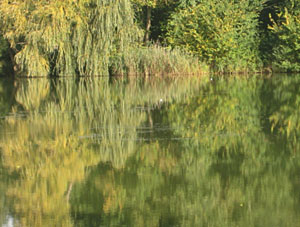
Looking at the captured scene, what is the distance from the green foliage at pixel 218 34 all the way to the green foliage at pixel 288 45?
54.2 inches

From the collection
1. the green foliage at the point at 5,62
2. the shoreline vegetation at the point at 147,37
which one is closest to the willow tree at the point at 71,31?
the shoreline vegetation at the point at 147,37

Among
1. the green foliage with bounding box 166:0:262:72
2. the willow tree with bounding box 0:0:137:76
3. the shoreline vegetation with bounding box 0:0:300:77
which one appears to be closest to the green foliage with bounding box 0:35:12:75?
the shoreline vegetation with bounding box 0:0:300:77

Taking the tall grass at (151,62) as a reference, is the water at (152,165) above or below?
below

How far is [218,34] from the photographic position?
33.5 metres

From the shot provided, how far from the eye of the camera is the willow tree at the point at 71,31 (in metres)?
27.9

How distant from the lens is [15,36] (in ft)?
98.1

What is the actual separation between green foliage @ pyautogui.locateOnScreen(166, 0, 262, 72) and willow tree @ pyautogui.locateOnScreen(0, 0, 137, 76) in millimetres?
5279

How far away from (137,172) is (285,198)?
1991mm

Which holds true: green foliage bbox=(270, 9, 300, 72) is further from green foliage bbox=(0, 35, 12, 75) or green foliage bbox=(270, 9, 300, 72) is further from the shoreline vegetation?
green foliage bbox=(0, 35, 12, 75)

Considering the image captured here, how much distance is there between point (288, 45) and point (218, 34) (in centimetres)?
392

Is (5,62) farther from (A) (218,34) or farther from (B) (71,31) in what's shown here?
(A) (218,34)

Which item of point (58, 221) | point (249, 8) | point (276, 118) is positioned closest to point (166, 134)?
point (276, 118)

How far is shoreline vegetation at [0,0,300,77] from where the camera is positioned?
28203mm

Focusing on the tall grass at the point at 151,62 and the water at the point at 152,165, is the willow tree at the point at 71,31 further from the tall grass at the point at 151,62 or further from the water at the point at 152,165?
the water at the point at 152,165
